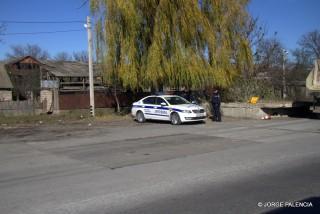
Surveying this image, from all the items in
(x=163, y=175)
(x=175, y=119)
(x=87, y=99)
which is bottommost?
(x=163, y=175)

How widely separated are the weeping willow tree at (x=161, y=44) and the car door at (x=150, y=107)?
87.4 inches

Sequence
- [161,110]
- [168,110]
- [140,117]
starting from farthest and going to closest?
[140,117], [161,110], [168,110]

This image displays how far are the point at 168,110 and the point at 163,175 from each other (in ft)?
41.3

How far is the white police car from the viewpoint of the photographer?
20.3 m

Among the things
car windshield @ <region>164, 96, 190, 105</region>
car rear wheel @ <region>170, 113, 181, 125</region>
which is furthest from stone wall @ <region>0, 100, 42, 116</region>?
car rear wheel @ <region>170, 113, 181, 125</region>

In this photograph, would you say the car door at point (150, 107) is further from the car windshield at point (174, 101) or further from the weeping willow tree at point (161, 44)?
the weeping willow tree at point (161, 44)

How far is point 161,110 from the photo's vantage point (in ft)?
69.9

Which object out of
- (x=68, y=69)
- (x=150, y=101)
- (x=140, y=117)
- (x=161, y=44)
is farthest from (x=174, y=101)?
(x=68, y=69)

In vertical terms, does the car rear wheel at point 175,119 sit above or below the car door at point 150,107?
below

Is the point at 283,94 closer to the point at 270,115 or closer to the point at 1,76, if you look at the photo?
the point at 270,115

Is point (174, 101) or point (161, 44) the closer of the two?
point (174, 101)

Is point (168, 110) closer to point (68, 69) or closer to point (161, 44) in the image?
point (161, 44)

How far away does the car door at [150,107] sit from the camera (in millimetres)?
21888

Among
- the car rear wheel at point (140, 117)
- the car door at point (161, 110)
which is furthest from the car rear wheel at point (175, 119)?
the car rear wheel at point (140, 117)
